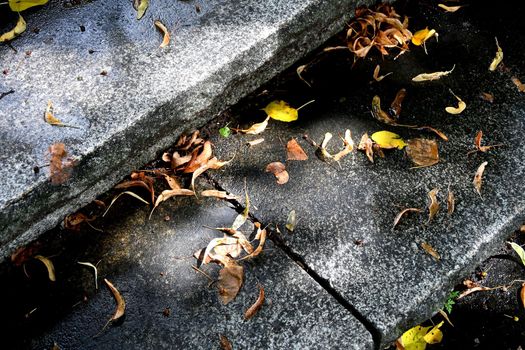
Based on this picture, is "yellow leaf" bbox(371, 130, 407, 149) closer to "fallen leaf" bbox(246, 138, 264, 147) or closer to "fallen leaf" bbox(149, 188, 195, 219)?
"fallen leaf" bbox(246, 138, 264, 147)

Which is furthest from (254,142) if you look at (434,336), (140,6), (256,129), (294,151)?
(434,336)

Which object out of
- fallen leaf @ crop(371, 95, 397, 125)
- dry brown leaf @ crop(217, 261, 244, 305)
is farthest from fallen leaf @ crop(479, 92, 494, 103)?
dry brown leaf @ crop(217, 261, 244, 305)

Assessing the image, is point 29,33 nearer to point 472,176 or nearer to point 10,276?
point 10,276

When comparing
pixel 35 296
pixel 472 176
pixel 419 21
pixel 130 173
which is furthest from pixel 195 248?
pixel 419 21

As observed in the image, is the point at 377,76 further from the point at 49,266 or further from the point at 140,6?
the point at 49,266

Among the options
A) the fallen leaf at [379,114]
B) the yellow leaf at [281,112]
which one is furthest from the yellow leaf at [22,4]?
the fallen leaf at [379,114]
